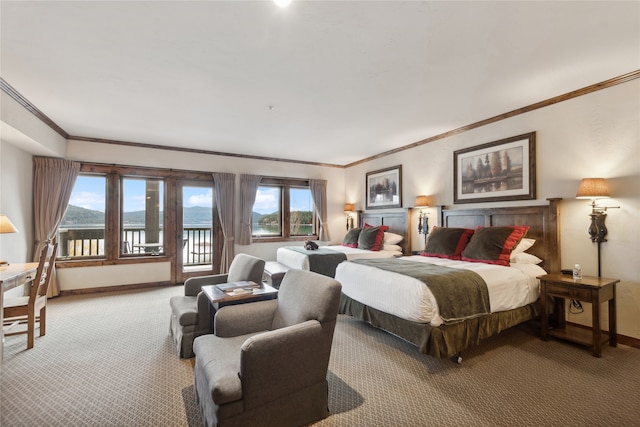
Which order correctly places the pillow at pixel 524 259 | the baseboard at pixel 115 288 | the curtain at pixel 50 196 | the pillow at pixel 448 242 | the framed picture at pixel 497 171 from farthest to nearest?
the baseboard at pixel 115 288
the curtain at pixel 50 196
the pillow at pixel 448 242
the framed picture at pixel 497 171
the pillow at pixel 524 259

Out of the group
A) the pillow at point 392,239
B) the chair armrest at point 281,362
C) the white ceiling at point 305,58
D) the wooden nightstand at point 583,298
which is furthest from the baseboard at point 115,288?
the wooden nightstand at point 583,298

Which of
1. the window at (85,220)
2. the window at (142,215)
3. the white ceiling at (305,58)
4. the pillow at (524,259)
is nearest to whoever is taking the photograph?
the white ceiling at (305,58)

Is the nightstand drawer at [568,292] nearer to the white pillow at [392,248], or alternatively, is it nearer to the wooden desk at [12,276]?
the white pillow at [392,248]

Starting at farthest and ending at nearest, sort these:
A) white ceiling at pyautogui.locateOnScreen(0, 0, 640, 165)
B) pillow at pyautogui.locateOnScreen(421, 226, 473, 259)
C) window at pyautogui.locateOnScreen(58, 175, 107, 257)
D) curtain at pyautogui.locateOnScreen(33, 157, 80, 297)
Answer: window at pyautogui.locateOnScreen(58, 175, 107, 257)
curtain at pyautogui.locateOnScreen(33, 157, 80, 297)
pillow at pyautogui.locateOnScreen(421, 226, 473, 259)
white ceiling at pyautogui.locateOnScreen(0, 0, 640, 165)

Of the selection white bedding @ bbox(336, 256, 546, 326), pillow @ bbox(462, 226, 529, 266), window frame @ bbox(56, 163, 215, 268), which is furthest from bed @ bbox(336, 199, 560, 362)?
window frame @ bbox(56, 163, 215, 268)

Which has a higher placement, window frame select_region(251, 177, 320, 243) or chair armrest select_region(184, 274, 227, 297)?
window frame select_region(251, 177, 320, 243)

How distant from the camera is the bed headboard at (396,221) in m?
5.45

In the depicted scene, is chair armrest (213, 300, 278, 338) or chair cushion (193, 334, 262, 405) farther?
chair armrest (213, 300, 278, 338)

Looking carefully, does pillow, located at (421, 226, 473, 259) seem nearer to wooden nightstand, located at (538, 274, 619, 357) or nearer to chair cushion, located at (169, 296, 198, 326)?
wooden nightstand, located at (538, 274, 619, 357)

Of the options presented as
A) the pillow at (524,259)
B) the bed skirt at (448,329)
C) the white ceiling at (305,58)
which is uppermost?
the white ceiling at (305,58)

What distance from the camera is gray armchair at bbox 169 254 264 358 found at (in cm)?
267

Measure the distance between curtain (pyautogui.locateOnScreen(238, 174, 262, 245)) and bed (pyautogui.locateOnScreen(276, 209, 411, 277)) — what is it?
96cm

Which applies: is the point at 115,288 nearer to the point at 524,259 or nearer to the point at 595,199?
the point at 524,259

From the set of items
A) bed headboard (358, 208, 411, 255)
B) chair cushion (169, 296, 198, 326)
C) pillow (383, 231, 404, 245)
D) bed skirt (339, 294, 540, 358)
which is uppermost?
bed headboard (358, 208, 411, 255)
